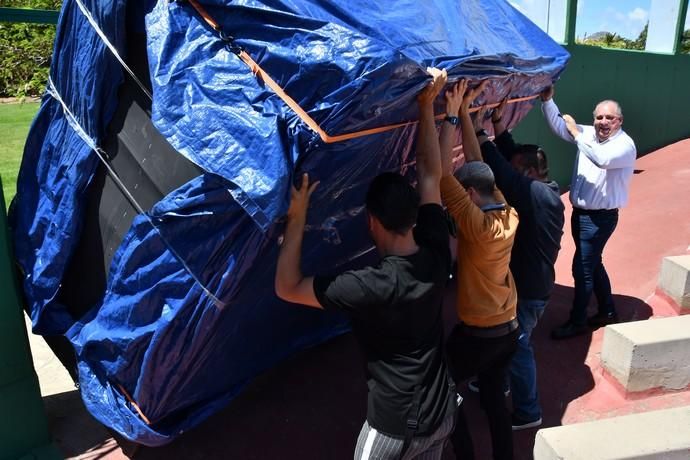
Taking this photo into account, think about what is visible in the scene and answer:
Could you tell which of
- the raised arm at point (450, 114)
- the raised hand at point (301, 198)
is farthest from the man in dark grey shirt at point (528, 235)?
the raised hand at point (301, 198)

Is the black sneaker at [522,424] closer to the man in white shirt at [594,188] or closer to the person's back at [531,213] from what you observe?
the person's back at [531,213]

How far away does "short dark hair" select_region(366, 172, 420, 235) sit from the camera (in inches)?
82.7

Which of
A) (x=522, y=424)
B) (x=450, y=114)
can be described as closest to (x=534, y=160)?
(x=450, y=114)

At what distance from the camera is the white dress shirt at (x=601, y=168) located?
3.94 metres

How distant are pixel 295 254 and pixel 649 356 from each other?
2693 millimetres

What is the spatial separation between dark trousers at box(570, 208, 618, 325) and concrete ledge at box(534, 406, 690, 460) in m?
1.20

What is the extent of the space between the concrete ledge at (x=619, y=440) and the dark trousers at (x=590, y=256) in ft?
3.95

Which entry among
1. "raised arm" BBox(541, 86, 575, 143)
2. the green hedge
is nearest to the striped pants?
"raised arm" BBox(541, 86, 575, 143)

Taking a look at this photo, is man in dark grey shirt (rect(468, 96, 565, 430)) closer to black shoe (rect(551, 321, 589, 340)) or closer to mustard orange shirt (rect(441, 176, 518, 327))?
mustard orange shirt (rect(441, 176, 518, 327))

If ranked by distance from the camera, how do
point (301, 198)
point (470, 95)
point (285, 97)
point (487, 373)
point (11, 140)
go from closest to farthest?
1. point (285, 97)
2. point (301, 198)
3. point (470, 95)
4. point (487, 373)
5. point (11, 140)

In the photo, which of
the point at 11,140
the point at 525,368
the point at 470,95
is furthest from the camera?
the point at 11,140

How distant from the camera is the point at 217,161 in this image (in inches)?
78.8

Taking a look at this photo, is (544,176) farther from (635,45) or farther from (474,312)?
(635,45)

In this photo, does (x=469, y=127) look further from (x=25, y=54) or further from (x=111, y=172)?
(x=25, y=54)
